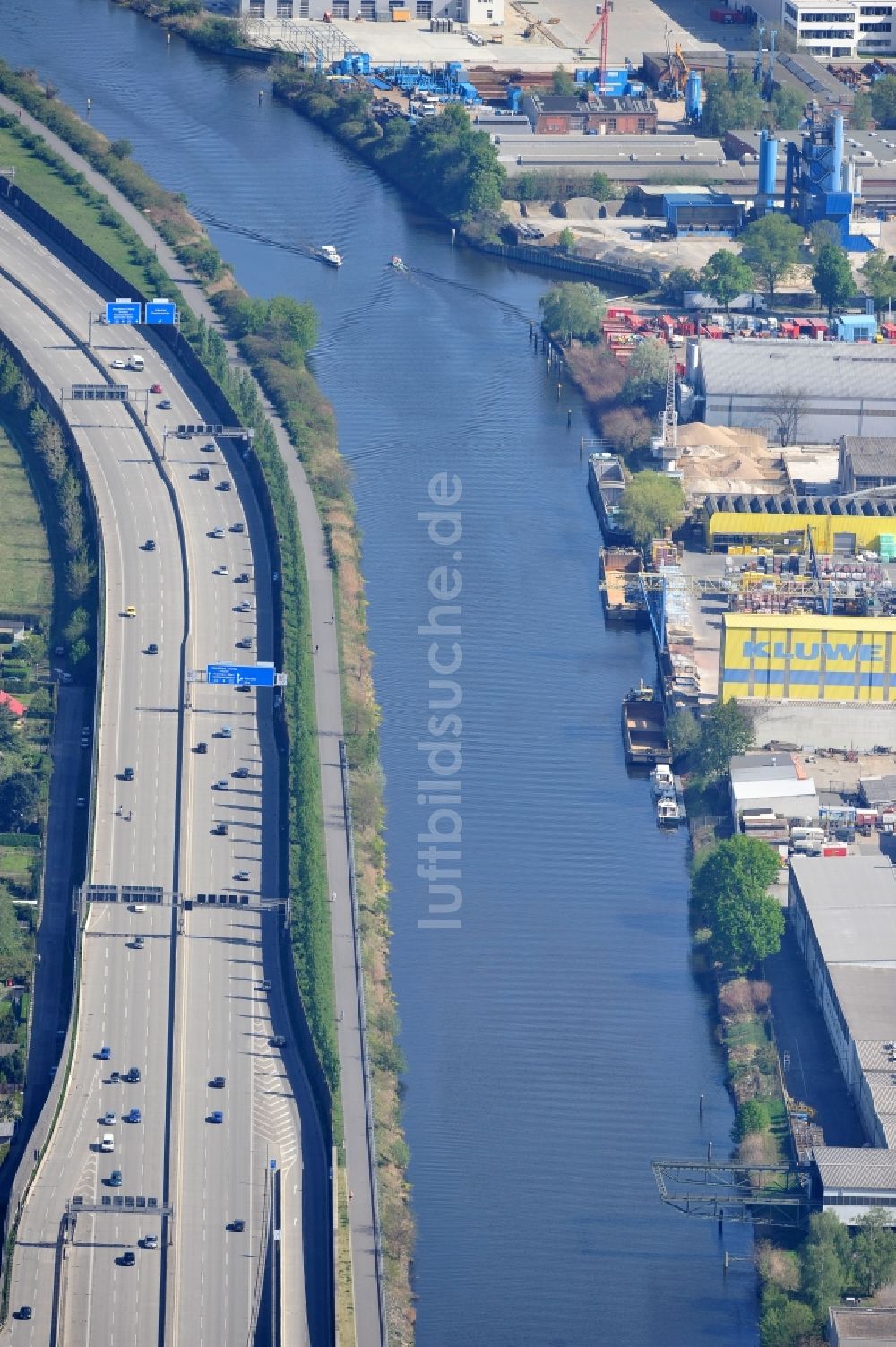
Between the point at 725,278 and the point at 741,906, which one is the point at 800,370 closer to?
the point at 725,278

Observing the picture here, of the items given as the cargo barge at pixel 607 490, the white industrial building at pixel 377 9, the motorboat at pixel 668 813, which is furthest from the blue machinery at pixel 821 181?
the motorboat at pixel 668 813

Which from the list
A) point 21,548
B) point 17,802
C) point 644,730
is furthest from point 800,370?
point 17,802

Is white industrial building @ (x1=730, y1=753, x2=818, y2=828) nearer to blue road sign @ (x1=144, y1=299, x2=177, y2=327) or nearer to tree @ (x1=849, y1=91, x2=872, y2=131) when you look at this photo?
blue road sign @ (x1=144, y1=299, x2=177, y2=327)

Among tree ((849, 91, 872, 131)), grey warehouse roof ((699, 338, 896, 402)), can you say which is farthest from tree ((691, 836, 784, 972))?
tree ((849, 91, 872, 131))

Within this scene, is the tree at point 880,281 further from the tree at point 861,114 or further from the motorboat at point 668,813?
the motorboat at point 668,813

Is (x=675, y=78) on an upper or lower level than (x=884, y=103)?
upper
